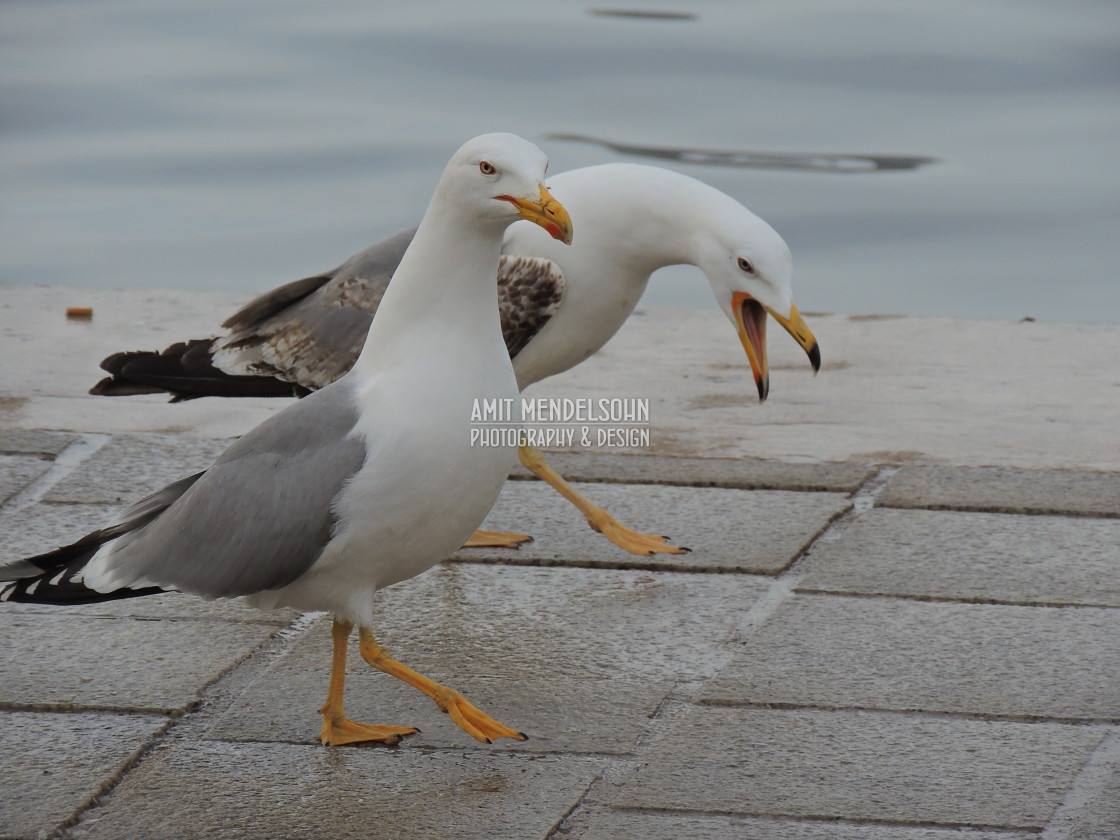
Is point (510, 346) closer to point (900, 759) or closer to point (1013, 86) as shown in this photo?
point (900, 759)

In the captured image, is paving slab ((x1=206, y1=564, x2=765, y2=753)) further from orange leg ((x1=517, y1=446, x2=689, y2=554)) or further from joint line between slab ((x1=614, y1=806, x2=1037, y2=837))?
joint line between slab ((x1=614, y1=806, x2=1037, y2=837))

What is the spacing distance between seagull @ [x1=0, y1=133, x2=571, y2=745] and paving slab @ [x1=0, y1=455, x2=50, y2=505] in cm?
147

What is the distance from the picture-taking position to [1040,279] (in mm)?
12102

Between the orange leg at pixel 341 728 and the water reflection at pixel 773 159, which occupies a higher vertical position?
the water reflection at pixel 773 159

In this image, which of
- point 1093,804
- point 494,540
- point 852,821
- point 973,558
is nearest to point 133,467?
point 494,540

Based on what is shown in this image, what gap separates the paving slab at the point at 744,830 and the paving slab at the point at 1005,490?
2.09m

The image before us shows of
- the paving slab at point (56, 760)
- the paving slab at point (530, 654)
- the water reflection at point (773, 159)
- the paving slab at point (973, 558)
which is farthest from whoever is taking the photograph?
the water reflection at point (773, 159)

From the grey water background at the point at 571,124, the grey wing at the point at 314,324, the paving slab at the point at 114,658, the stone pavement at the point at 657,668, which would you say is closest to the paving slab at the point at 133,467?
the stone pavement at the point at 657,668

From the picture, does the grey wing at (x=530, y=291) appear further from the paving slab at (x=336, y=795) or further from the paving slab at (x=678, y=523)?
the paving slab at (x=336, y=795)

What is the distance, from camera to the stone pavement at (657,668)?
3.67 m

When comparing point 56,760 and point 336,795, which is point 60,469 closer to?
point 56,760

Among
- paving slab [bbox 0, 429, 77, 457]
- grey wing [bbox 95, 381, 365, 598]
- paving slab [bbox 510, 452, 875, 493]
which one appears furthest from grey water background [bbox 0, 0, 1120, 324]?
grey wing [bbox 95, 381, 365, 598]

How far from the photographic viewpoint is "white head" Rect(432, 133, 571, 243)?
4035mm

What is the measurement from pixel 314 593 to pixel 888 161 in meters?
11.1
